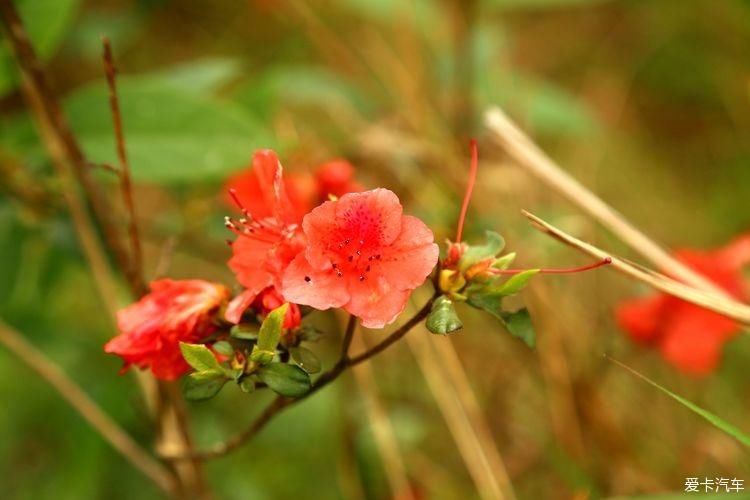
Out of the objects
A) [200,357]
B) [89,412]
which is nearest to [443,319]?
[200,357]

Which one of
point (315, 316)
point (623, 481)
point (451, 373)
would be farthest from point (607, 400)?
point (315, 316)

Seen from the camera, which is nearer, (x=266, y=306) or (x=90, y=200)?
(x=266, y=306)

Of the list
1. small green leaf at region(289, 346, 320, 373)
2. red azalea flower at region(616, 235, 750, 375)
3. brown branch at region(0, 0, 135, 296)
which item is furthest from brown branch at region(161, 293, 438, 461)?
red azalea flower at region(616, 235, 750, 375)

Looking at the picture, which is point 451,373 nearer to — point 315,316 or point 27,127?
point 315,316

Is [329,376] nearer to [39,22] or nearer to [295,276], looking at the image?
[295,276]

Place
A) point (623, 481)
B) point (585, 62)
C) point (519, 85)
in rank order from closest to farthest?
1. point (623, 481)
2. point (519, 85)
3. point (585, 62)

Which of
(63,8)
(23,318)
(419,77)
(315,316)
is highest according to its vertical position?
(63,8)

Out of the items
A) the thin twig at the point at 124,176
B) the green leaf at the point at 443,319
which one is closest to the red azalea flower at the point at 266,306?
the green leaf at the point at 443,319
